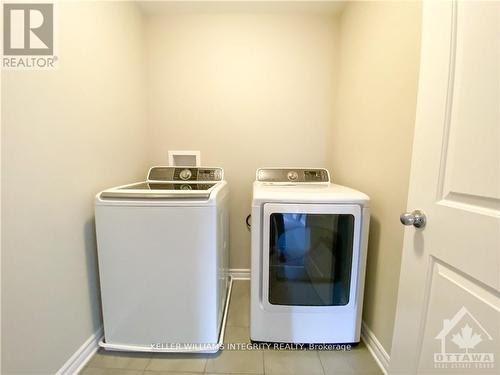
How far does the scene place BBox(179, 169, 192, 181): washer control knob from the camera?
6.21 ft

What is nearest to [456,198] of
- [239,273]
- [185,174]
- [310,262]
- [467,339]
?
[467,339]

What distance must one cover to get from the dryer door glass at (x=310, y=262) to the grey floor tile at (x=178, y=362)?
53 centimetres

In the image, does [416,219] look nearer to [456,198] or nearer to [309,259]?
[456,198]

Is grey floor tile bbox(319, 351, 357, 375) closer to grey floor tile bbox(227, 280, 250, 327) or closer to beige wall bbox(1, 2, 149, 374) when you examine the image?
grey floor tile bbox(227, 280, 250, 327)

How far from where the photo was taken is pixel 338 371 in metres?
1.26

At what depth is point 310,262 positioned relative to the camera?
1.39 m

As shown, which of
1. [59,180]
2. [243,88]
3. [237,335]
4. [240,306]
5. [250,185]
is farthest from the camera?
[250,185]

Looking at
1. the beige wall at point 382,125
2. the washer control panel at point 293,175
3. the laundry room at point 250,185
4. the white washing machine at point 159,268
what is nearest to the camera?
the laundry room at point 250,185

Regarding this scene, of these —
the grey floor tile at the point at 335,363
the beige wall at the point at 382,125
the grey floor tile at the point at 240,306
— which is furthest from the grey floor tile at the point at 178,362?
the beige wall at the point at 382,125

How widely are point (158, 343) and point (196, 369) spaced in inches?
10.7

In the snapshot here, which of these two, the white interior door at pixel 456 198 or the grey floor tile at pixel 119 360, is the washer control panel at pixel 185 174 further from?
the white interior door at pixel 456 198

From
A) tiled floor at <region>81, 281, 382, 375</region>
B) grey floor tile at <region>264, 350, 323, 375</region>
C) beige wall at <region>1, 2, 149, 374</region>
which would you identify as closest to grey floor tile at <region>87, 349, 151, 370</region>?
tiled floor at <region>81, 281, 382, 375</region>

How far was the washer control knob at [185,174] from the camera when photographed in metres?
1.89

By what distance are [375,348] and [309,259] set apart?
64 centimetres
